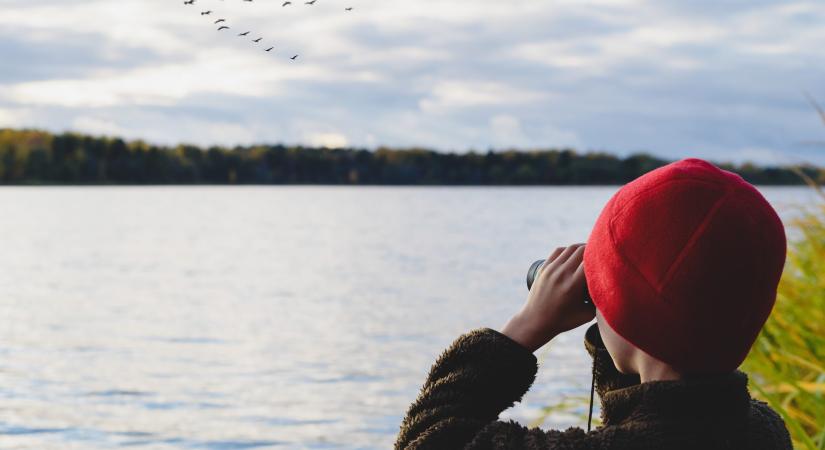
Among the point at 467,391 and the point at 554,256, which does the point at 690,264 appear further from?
the point at 467,391

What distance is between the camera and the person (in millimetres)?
1504

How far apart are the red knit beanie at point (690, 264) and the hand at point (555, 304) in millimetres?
144

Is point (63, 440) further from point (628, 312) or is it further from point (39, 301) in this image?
point (39, 301)

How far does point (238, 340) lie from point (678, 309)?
44.5 feet

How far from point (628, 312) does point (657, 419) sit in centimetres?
17

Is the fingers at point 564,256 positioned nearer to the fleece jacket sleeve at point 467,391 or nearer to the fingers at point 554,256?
the fingers at point 554,256

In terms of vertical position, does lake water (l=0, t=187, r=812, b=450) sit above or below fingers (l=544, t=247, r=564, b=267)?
below

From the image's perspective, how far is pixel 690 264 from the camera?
1.50m

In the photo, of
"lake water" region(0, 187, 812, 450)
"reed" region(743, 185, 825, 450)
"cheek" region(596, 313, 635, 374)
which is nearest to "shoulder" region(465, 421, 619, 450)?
"cheek" region(596, 313, 635, 374)

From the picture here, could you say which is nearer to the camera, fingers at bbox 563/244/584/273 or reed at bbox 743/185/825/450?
fingers at bbox 563/244/584/273

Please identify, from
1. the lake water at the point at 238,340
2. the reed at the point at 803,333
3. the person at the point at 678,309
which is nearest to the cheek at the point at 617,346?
the person at the point at 678,309

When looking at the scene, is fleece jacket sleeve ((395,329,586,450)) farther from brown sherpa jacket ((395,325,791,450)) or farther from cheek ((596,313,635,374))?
cheek ((596,313,635,374))

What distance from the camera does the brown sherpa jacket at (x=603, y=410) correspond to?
1546mm

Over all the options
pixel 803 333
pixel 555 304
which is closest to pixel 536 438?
pixel 555 304
